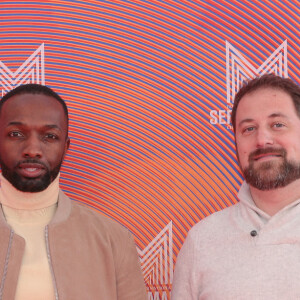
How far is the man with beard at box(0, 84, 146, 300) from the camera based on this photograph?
1.74 m

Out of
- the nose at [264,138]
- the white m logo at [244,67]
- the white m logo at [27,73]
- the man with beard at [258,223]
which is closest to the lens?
the man with beard at [258,223]

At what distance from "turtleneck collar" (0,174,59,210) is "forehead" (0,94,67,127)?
224 millimetres

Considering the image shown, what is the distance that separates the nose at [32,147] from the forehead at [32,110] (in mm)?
61

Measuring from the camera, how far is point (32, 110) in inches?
72.6

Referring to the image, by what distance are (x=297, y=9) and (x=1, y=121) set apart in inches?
52.9

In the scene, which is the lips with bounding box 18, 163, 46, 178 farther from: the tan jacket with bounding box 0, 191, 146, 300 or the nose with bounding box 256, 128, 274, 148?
the nose with bounding box 256, 128, 274, 148

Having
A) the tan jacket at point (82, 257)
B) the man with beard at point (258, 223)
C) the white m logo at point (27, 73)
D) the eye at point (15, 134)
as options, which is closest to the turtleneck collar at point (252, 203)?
the man with beard at point (258, 223)

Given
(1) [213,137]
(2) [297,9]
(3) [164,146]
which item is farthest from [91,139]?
(2) [297,9]

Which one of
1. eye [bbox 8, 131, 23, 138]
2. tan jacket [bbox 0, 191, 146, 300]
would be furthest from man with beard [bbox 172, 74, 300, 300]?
eye [bbox 8, 131, 23, 138]

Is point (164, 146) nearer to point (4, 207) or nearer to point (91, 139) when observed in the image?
point (91, 139)

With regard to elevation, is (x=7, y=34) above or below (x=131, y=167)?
above

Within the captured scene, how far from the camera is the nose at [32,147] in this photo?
1781 millimetres

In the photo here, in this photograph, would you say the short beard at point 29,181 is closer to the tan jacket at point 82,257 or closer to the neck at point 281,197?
the tan jacket at point 82,257

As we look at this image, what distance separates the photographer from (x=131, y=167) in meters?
2.35
